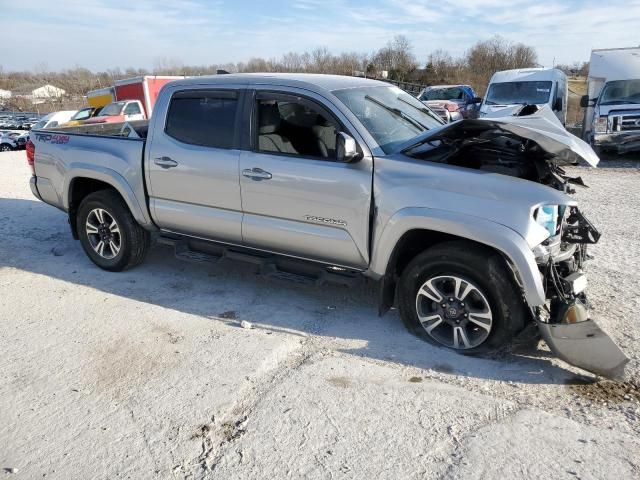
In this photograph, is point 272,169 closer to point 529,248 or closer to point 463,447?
point 529,248

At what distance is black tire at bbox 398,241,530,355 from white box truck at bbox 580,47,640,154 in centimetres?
1163

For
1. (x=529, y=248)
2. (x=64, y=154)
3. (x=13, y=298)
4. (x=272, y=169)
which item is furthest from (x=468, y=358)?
(x=64, y=154)

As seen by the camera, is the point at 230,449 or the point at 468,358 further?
the point at 468,358

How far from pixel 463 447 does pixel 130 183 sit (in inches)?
155

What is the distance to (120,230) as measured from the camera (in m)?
5.55

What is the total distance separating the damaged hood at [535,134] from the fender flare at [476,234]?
602 mm

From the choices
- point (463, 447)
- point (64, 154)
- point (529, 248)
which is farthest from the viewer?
point (64, 154)

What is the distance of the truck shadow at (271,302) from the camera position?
380 centimetres

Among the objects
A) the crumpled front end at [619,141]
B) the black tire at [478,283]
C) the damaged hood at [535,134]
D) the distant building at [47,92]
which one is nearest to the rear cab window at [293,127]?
the damaged hood at [535,134]

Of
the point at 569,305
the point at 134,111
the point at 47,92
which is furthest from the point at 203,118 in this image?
the point at 47,92

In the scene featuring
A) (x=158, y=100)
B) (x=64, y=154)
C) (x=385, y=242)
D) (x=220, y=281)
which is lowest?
(x=220, y=281)

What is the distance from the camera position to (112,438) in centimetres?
307

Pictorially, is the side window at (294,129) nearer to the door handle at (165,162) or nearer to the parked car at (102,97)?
the door handle at (165,162)

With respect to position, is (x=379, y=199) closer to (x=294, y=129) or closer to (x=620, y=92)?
(x=294, y=129)
